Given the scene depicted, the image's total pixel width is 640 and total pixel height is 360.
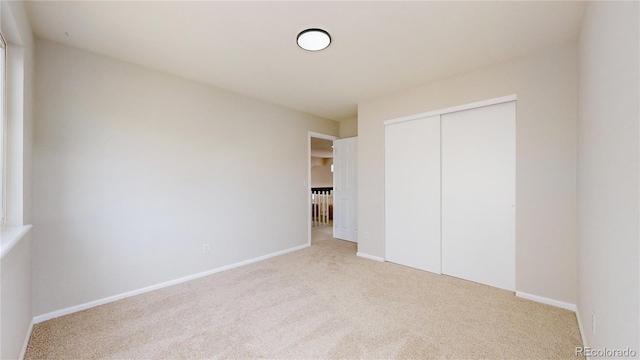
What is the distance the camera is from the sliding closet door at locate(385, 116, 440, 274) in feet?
10.6

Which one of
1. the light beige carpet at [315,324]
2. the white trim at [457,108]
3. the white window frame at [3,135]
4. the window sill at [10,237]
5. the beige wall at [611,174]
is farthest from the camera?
the white trim at [457,108]

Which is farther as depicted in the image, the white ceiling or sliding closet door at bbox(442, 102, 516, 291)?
sliding closet door at bbox(442, 102, 516, 291)

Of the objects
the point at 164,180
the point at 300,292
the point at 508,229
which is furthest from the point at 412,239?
the point at 164,180

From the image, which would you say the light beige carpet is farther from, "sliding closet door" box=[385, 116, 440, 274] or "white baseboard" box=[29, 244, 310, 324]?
"sliding closet door" box=[385, 116, 440, 274]

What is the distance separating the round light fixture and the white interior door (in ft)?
8.80

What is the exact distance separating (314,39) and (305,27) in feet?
0.49

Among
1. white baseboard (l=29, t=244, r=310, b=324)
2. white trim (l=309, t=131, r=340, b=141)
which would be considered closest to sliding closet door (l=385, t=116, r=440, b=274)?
white trim (l=309, t=131, r=340, b=141)

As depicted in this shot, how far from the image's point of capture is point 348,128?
200 inches

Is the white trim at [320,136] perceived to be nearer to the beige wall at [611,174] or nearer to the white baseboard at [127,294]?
the white baseboard at [127,294]

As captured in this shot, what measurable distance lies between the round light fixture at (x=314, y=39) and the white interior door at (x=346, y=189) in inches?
106

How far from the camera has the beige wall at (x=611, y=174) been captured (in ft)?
3.16

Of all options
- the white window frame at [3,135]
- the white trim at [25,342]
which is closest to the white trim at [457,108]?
the white window frame at [3,135]

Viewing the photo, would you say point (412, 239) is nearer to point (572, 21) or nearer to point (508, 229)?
point (508, 229)

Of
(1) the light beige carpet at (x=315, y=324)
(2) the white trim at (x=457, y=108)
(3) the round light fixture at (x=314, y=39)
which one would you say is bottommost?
(1) the light beige carpet at (x=315, y=324)
